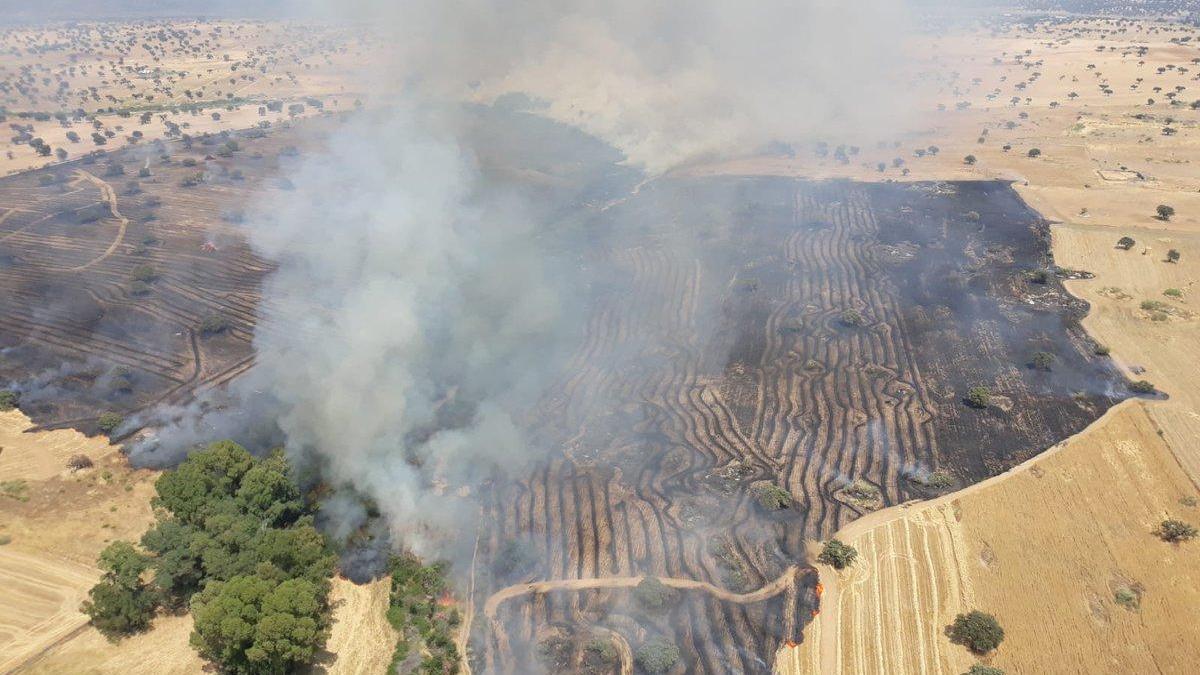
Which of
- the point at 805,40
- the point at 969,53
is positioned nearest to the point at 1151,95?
the point at 969,53

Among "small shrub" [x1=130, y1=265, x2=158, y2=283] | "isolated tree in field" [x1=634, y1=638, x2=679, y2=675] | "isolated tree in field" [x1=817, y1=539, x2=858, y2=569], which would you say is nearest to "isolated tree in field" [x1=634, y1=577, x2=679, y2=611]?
"isolated tree in field" [x1=634, y1=638, x2=679, y2=675]

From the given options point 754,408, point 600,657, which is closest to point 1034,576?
point 754,408

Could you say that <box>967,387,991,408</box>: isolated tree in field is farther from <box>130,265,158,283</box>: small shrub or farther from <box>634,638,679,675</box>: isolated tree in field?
<box>130,265,158,283</box>: small shrub

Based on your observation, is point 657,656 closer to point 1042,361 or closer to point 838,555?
point 838,555

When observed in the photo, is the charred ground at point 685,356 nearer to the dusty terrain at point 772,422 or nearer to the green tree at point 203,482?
the dusty terrain at point 772,422

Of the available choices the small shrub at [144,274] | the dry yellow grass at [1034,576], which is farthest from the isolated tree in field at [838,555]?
the small shrub at [144,274]
